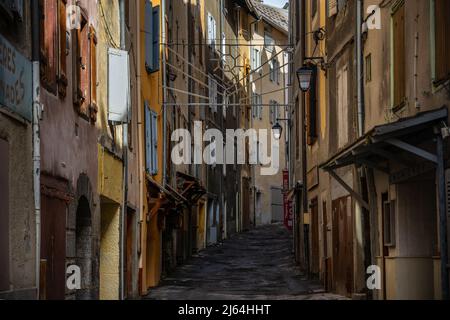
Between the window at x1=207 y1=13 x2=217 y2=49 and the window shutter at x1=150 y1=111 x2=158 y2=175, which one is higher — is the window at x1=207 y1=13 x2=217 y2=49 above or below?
above

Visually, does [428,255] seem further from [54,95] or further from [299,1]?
[299,1]

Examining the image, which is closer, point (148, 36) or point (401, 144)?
point (401, 144)

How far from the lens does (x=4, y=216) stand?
36.8 feet

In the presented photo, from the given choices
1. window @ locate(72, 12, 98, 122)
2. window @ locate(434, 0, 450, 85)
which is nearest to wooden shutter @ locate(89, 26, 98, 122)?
window @ locate(72, 12, 98, 122)

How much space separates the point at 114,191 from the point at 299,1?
14991mm

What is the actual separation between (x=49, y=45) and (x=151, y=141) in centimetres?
1139

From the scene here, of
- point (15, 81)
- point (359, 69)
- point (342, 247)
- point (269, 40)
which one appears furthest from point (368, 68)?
point (269, 40)

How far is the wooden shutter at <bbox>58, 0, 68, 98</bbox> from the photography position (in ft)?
48.3

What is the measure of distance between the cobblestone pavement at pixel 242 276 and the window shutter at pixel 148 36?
521 centimetres

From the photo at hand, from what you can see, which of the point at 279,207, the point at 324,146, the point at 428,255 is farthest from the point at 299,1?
the point at 279,207

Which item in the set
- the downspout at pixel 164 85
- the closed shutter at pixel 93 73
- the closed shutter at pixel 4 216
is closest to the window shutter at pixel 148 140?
the downspout at pixel 164 85

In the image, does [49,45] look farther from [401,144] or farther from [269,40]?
[269,40]

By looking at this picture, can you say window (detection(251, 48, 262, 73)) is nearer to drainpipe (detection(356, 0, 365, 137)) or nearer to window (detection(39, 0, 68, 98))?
drainpipe (detection(356, 0, 365, 137))

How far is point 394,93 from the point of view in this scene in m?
17.4
